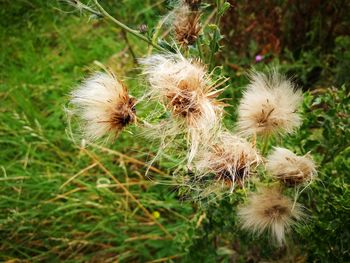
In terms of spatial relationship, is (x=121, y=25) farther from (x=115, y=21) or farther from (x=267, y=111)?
(x=267, y=111)

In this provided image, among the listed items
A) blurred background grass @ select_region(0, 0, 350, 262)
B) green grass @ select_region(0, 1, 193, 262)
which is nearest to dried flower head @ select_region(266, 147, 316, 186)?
blurred background grass @ select_region(0, 0, 350, 262)

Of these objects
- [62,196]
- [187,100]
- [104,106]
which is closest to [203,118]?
[187,100]

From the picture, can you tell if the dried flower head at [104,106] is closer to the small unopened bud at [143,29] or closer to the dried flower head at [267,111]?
the small unopened bud at [143,29]

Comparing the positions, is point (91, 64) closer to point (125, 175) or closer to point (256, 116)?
point (125, 175)

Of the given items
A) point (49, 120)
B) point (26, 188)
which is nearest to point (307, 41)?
point (49, 120)

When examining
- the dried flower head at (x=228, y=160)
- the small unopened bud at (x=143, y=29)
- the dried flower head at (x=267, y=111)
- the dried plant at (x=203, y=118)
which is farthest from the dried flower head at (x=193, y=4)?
the dried flower head at (x=228, y=160)

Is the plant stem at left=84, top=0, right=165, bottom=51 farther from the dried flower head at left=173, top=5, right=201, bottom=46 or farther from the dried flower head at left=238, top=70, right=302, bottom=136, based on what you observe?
the dried flower head at left=238, top=70, right=302, bottom=136
